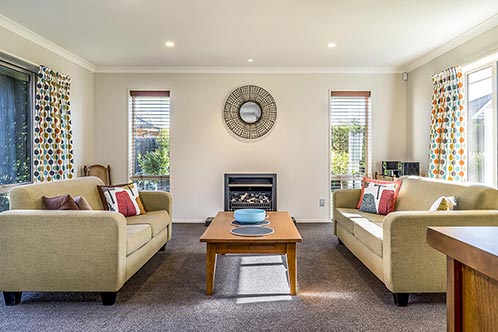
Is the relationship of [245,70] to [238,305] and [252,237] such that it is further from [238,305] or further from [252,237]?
[238,305]

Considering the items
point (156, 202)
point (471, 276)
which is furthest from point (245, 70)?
point (471, 276)

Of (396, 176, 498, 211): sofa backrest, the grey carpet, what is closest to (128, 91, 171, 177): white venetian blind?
the grey carpet

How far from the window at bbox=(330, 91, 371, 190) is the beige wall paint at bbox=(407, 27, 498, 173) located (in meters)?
0.67

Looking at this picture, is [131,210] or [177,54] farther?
[177,54]

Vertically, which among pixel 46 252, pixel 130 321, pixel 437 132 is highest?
pixel 437 132

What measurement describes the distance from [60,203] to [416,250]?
2737mm

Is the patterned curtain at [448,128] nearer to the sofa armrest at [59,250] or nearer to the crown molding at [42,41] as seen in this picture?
the sofa armrest at [59,250]

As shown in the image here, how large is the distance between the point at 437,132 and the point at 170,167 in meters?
3.94

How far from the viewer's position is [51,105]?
161 inches

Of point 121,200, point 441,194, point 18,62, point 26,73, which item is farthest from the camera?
point 26,73

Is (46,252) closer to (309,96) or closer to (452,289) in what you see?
(452,289)

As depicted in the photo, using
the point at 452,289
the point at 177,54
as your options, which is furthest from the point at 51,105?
the point at 452,289

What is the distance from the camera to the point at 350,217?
3.50 metres

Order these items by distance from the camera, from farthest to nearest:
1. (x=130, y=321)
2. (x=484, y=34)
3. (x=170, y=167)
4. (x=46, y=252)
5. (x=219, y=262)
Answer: (x=170, y=167)
(x=484, y=34)
(x=219, y=262)
(x=46, y=252)
(x=130, y=321)
